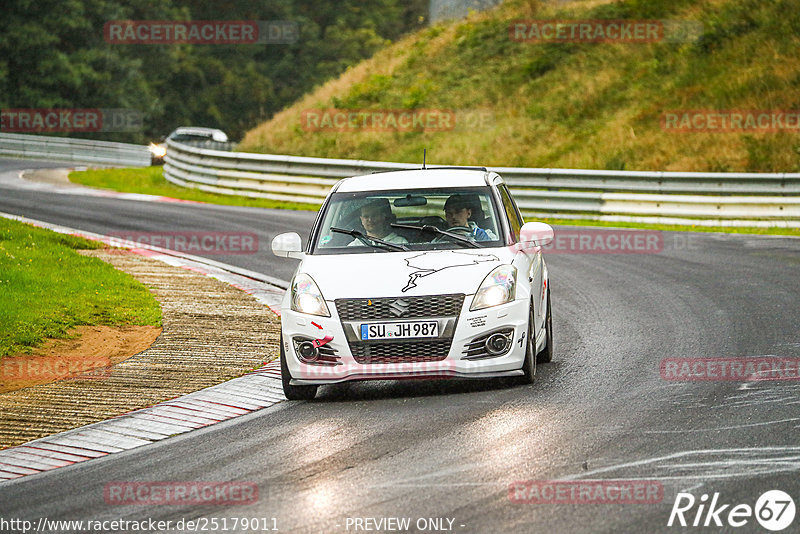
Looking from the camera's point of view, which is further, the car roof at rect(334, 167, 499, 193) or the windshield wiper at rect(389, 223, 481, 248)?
the car roof at rect(334, 167, 499, 193)

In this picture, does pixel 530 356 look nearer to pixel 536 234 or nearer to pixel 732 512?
pixel 536 234

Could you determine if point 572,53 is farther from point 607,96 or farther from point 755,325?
point 755,325

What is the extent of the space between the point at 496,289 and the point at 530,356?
0.61 m

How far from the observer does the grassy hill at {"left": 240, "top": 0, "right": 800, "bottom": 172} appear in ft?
91.5

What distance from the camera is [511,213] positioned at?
1021cm

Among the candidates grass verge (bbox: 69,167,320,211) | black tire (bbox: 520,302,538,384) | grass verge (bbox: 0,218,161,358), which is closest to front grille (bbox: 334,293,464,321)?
black tire (bbox: 520,302,538,384)

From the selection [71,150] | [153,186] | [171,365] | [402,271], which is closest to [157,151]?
[71,150]

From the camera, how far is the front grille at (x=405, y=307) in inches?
335

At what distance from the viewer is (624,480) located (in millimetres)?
6160

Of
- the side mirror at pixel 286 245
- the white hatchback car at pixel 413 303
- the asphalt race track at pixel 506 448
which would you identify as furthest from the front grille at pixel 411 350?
the side mirror at pixel 286 245

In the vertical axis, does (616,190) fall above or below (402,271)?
above

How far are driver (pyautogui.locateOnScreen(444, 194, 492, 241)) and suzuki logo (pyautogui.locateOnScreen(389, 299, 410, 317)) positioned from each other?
1.34 meters

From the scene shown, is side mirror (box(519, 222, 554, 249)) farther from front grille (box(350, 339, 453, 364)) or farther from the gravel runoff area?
the gravel runoff area

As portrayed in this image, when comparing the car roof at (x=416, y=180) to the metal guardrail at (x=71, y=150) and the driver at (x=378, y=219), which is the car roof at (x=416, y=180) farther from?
the metal guardrail at (x=71, y=150)
